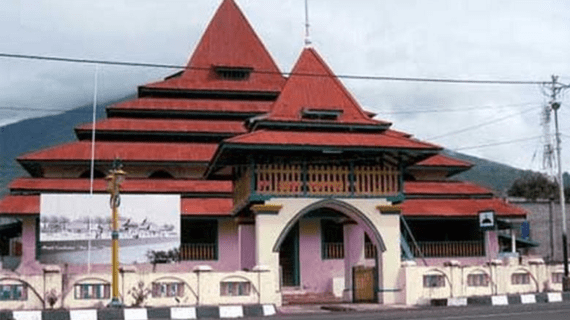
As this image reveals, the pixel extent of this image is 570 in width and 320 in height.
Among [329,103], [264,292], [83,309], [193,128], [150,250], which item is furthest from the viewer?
[193,128]

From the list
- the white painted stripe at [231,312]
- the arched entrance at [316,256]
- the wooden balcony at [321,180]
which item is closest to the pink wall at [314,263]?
the arched entrance at [316,256]

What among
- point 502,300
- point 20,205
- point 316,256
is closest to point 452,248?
point 316,256

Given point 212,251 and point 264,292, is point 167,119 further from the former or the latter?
point 264,292

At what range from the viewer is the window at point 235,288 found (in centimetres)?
2252

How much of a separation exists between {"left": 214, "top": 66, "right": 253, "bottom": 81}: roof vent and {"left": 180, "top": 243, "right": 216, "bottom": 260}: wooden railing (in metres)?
10.2

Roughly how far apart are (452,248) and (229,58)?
13.6m

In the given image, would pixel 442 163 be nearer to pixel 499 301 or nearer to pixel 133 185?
pixel 133 185

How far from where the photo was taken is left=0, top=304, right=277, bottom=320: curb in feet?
65.1

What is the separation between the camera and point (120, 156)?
112ft

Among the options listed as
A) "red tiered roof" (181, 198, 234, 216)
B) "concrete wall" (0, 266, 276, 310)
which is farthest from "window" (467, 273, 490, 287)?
"red tiered roof" (181, 198, 234, 216)

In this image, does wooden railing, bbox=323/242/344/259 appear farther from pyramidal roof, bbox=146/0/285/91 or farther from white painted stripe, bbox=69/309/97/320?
white painted stripe, bbox=69/309/97/320

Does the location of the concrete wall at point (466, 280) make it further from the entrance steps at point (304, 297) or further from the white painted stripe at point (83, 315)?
the white painted stripe at point (83, 315)


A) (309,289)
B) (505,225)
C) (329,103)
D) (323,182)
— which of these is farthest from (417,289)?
(505,225)

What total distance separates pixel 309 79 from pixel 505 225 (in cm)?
1398
